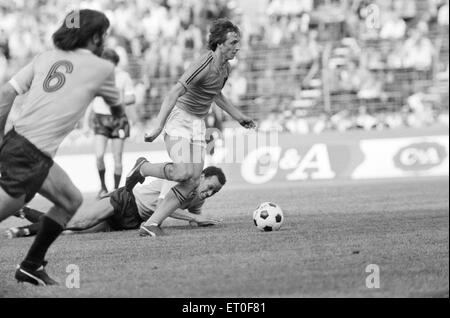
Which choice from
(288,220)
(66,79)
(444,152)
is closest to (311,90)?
(444,152)

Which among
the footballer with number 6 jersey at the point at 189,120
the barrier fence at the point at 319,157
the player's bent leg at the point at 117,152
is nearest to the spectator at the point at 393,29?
the barrier fence at the point at 319,157

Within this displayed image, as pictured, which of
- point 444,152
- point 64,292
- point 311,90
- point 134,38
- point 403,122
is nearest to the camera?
point 64,292

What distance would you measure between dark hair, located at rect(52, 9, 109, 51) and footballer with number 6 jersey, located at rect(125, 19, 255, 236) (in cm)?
301

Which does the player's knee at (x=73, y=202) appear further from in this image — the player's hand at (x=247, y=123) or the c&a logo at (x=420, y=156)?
the c&a logo at (x=420, y=156)

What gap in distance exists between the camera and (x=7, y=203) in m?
7.01

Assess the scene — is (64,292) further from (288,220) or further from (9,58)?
(9,58)

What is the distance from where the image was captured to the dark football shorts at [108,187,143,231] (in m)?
11.0

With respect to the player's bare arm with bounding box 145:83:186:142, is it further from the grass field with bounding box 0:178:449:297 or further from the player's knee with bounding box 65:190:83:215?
the player's knee with bounding box 65:190:83:215

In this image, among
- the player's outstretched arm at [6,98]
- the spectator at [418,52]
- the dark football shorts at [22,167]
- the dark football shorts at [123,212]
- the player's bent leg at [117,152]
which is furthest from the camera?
the spectator at [418,52]

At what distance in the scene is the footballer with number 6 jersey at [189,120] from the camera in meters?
10.4

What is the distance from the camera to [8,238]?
1112cm

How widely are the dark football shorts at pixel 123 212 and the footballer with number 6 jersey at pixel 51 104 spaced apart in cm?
379
